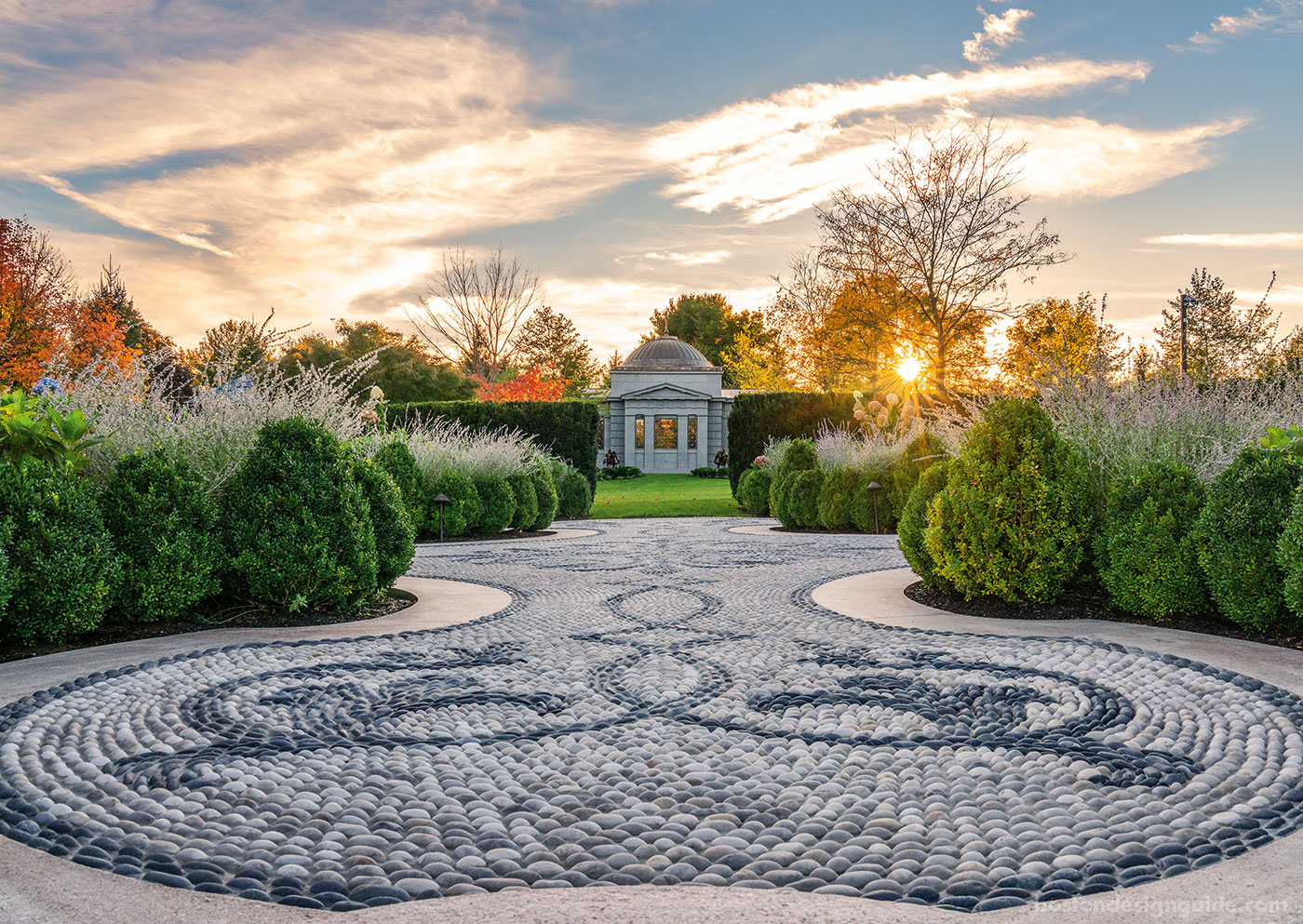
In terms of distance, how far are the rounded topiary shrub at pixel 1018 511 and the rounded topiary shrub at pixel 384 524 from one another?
4.36 m

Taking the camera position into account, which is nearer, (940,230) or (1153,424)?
(1153,424)

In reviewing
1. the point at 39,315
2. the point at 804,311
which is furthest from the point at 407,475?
the point at 804,311

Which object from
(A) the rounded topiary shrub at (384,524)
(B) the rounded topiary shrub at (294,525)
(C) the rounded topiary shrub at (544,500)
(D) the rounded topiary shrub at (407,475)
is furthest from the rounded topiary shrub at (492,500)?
(B) the rounded topiary shrub at (294,525)

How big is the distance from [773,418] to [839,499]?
33.9 ft

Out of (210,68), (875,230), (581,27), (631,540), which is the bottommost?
(631,540)

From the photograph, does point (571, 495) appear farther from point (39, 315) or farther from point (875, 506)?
point (39, 315)

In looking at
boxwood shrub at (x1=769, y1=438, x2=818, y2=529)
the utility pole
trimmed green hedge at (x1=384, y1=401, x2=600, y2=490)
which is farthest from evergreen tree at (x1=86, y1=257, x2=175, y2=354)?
the utility pole

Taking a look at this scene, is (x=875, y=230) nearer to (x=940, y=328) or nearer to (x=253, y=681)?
(x=940, y=328)

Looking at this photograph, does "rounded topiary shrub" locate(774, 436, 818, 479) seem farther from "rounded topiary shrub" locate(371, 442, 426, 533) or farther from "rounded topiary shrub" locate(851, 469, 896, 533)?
"rounded topiary shrub" locate(371, 442, 426, 533)

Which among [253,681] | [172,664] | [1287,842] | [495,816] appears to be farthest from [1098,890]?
[172,664]

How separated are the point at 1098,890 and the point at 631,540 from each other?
9104 millimetres

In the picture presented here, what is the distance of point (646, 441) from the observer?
34.3 metres

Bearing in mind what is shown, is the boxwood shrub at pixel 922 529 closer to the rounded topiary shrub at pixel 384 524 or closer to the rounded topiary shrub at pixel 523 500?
the rounded topiary shrub at pixel 384 524

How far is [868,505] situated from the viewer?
455 inches
